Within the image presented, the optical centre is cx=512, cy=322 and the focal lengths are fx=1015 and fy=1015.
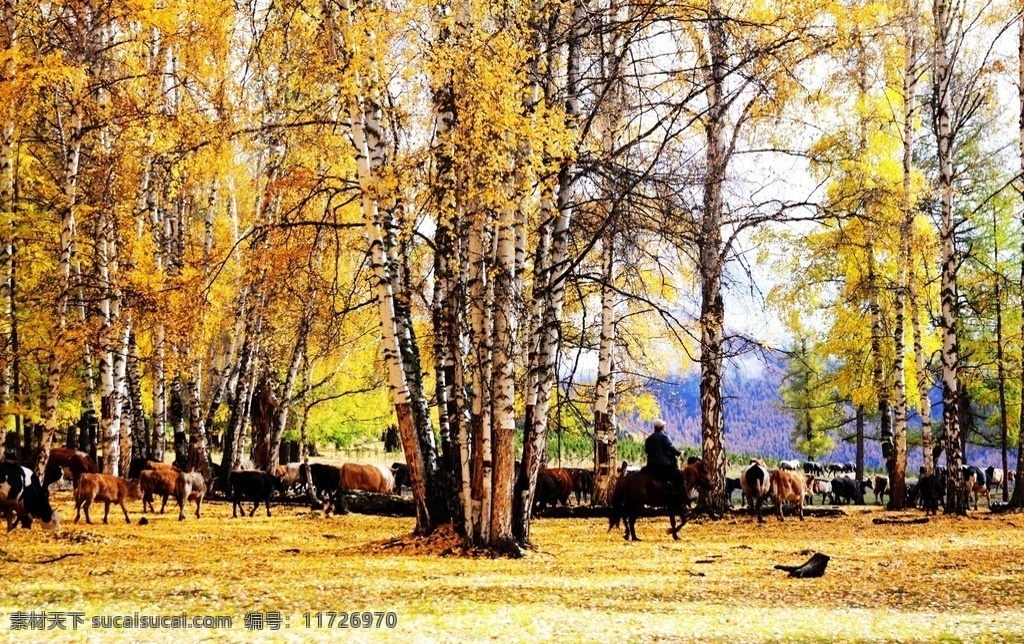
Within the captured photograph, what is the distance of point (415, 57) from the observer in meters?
11.6

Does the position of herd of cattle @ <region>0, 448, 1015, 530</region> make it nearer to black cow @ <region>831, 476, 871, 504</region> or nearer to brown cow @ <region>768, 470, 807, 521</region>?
brown cow @ <region>768, 470, 807, 521</region>

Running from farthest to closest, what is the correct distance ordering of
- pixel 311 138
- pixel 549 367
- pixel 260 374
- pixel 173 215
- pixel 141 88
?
pixel 260 374 < pixel 173 215 < pixel 141 88 < pixel 311 138 < pixel 549 367

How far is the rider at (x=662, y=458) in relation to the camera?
53.1 ft

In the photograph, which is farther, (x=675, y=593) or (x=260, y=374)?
(x=260, y=374)

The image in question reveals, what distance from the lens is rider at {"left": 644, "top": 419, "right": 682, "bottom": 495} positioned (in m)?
16.2

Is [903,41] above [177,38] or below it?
above

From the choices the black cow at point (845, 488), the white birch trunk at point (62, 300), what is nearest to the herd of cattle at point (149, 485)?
the white birch trunk at point (62, 300)

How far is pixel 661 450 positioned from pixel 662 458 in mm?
144

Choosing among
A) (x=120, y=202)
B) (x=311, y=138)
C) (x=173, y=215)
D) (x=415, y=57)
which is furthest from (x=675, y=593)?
(x=173, y=215)

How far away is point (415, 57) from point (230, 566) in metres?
6.00

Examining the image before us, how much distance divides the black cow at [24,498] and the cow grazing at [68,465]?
9.35 meters

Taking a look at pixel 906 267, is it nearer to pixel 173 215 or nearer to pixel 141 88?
pixel 141 88

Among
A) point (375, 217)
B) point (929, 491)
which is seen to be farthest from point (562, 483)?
point (375, 217)

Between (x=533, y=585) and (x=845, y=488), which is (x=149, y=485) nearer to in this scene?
(x=533, y=585)
